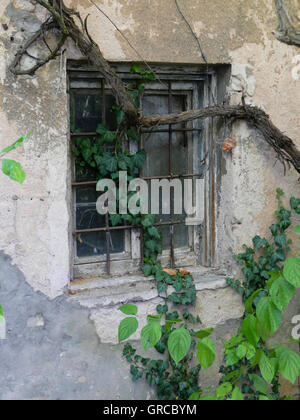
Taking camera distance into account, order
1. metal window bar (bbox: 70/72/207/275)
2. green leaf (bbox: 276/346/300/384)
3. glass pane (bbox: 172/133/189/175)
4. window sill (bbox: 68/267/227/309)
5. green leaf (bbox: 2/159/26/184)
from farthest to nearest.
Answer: glass pane (bbox: 172/133/189/175)
metal window bar (bbox: 70/72/207/275)
window sill (bbox: 68/267/227/309)
green leaf (bbox: 276/346/300/384)
green leaf (bbox: 2/159/26/184)

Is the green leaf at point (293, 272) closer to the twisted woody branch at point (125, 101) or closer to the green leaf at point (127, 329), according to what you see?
the green leaf at point (127, 329)

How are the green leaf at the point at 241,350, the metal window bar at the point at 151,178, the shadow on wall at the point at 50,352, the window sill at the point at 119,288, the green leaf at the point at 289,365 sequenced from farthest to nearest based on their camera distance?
the metal window bar at the point at 151,178
the window sill at the point at 119,288
the shadow on wall at the point at 50,352
the green leaf at the point at 241,350
the green leaf at the point at 289,365

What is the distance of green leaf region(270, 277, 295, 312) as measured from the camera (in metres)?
1.90

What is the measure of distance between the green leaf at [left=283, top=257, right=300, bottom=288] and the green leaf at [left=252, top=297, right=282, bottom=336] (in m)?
0.16

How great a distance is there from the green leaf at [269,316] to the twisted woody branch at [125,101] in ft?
3.86

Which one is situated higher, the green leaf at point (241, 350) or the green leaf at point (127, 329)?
the green leaf at point (127, 329)

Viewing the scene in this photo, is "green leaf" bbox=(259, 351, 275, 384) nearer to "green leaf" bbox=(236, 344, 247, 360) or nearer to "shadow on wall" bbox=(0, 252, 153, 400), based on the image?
"green leaf" bbox=(236, 344, 247, 360)

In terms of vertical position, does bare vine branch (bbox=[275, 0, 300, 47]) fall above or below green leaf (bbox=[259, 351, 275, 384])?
above

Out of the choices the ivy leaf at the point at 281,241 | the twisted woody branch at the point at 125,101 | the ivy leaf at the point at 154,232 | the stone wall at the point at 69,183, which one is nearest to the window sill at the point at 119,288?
the stone wall at the point at 69,183

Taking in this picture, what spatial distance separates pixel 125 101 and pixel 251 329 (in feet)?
4.48

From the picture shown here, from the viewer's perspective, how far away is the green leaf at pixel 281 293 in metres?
1.90

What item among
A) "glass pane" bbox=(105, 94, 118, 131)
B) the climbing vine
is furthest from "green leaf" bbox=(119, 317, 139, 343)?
"glass pane" bbox=(105, 94, 118, 131)

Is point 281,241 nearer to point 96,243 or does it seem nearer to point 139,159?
point 139,159
